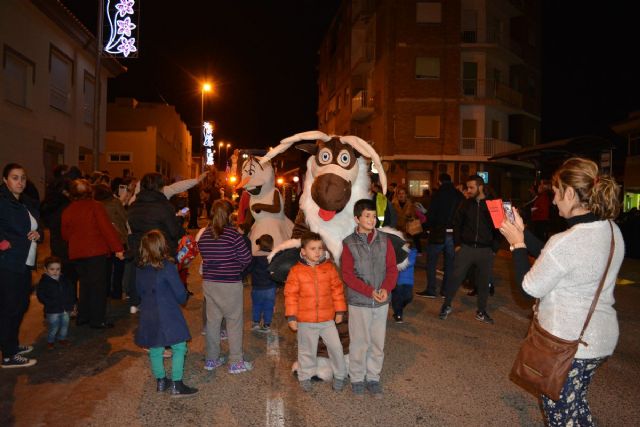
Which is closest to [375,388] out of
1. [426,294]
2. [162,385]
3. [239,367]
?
[239,367]

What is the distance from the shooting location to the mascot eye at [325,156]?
521 cm

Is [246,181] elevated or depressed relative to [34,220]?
elevated

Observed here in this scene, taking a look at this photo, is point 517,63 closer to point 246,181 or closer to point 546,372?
point 246,181

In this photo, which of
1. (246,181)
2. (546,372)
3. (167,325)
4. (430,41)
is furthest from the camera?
(430,41)

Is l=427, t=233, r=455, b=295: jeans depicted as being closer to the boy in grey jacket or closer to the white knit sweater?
the boy in grey jacket

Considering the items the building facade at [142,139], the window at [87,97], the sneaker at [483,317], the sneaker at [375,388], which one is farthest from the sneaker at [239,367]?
the building facade at [142,139]

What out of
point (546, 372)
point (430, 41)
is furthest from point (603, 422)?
point (430, 41)

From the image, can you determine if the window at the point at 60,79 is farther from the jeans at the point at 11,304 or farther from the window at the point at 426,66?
the window at the point at 426,66

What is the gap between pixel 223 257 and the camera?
498 cm

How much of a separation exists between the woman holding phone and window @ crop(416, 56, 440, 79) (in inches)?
1084

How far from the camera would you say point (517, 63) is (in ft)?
106

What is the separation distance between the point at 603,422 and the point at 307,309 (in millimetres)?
2347

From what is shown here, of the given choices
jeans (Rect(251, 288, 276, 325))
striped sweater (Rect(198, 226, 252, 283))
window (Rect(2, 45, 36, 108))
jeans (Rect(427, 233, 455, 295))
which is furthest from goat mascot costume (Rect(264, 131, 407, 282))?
window (Rect(2, 45, 36, 108))

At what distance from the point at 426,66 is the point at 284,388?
2700cm
